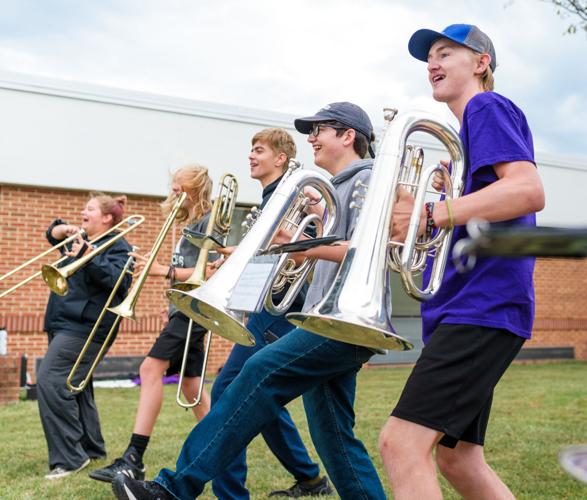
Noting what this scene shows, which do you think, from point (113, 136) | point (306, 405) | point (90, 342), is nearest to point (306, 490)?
point (306, 405)

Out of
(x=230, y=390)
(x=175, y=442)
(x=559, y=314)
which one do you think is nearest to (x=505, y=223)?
(x=230, y=390)

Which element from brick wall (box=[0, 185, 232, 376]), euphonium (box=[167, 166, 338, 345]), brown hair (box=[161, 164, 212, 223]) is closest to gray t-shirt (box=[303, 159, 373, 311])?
euphonium (box=[167, 166, 338, 345])

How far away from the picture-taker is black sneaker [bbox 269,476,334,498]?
455 centimetres

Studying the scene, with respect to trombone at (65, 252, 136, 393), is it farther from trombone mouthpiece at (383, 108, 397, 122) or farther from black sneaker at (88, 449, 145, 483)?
trombone mouthpiece at (383, 108, 397, 122)

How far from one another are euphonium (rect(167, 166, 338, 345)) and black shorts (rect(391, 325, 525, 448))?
2.42ft

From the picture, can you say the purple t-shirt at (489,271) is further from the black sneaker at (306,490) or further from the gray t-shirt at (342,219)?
the black sneaker at (306,490)

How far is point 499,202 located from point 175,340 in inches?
124

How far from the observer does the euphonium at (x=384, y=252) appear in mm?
2490

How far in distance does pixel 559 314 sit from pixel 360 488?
14886mm

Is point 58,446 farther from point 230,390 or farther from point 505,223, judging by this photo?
point 505,223

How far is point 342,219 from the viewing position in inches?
133

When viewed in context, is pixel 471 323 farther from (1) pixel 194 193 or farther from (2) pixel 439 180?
(1) pixel 194 193

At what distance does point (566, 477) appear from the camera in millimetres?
4973

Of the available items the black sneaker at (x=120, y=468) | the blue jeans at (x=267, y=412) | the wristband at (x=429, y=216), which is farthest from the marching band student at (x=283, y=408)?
the wristband at (x=429, y=216)
